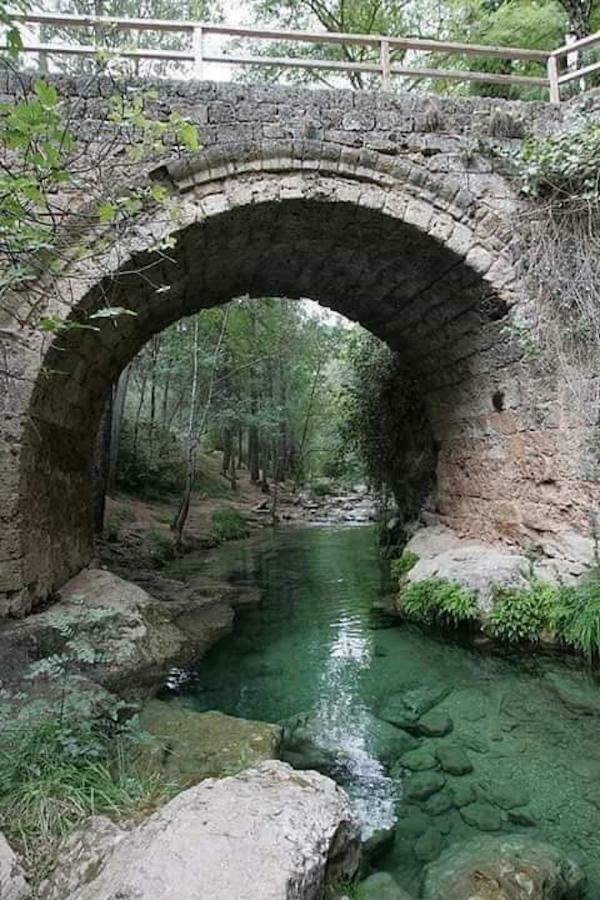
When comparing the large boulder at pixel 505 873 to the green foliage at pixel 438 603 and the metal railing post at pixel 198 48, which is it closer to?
the green foliage at pixel 438 603

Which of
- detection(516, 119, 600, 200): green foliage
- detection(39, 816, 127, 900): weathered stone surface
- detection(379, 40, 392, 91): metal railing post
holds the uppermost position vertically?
detection(379, 40, 392, 91): metal railing post

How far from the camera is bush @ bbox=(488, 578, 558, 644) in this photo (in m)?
5.15

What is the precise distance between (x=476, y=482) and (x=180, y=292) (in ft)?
13.2

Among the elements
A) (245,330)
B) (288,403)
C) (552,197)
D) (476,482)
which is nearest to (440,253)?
(552,197)

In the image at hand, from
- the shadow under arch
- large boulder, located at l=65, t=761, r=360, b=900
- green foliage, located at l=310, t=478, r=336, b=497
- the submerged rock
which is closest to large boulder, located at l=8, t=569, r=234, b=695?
the shadow under arch

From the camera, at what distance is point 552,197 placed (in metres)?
5.65

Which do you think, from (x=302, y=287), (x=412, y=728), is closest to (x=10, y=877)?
(x=412, y=728)

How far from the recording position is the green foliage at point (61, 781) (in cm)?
223

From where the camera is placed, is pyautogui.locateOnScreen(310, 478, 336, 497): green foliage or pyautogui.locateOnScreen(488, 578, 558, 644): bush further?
pyautogui.locateOnScreen(310, 478, 336, 497): green foliage

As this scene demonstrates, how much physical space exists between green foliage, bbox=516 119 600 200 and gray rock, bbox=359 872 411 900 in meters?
5.39

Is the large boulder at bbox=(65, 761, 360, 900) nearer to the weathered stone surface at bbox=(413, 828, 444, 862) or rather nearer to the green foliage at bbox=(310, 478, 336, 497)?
the weathered stone surface at bbox=(413, 828, 444, 862)

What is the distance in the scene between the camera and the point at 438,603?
19.1 ft

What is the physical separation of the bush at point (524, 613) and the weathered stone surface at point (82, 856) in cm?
387

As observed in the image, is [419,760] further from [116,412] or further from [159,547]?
[116,412]
